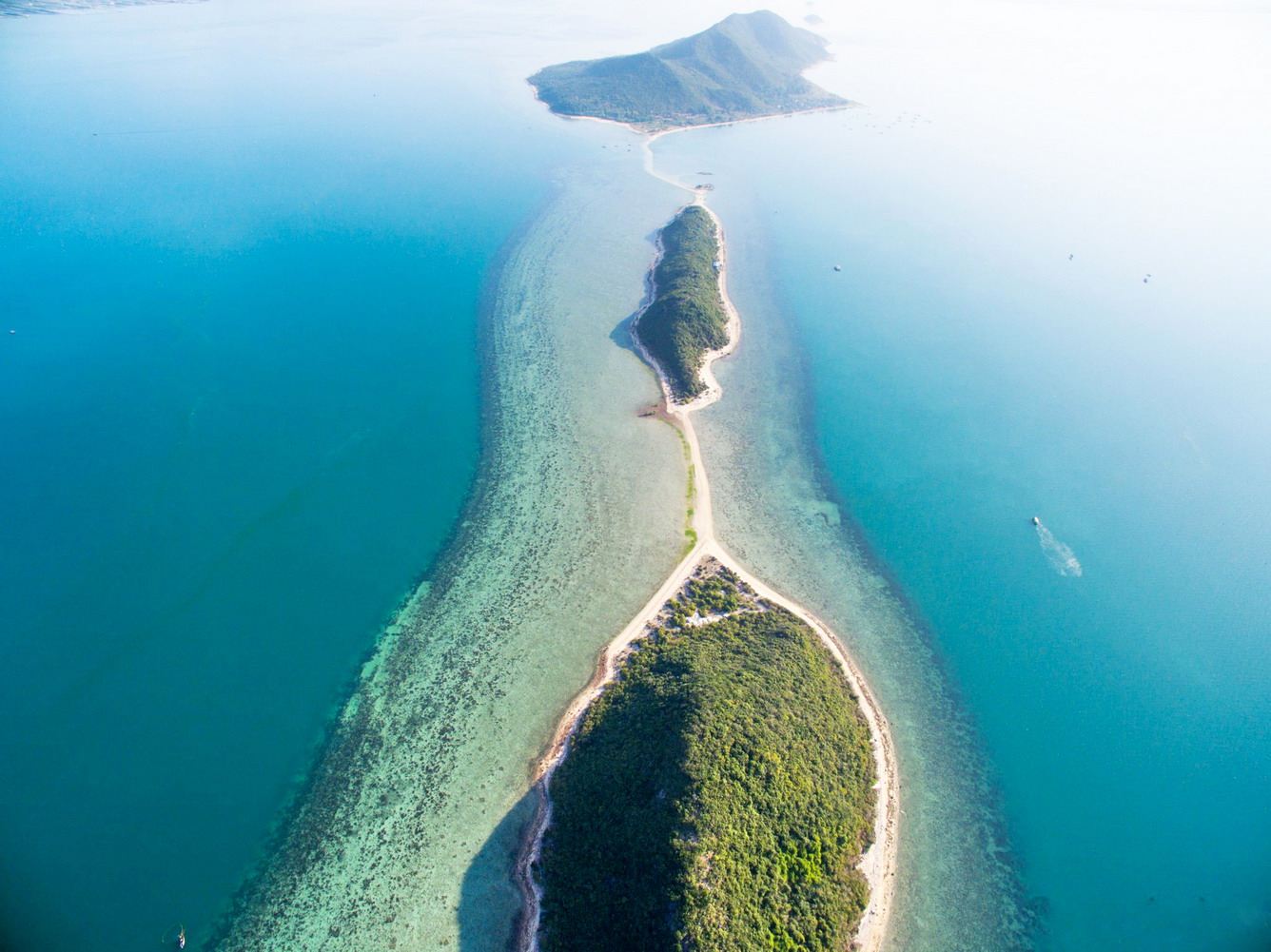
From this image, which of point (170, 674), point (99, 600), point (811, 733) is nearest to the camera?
point (811, 733)

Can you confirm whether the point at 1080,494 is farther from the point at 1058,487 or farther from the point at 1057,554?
the point at 1057,554

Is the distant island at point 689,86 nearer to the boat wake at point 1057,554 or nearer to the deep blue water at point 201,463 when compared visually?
the deep blue water at point 201,463

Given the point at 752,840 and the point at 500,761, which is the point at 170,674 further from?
the point at 752,840

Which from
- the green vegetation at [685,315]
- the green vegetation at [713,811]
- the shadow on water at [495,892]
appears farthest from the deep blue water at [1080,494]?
the shadow on water at [495,892]

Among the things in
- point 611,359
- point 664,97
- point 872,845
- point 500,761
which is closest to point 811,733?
point 872,845

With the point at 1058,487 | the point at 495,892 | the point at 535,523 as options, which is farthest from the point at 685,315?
the point at 495,892

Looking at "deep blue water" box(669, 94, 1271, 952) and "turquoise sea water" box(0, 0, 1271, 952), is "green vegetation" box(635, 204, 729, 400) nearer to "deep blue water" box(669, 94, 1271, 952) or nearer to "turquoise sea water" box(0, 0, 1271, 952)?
"turquoise sea water" box(0, 0, 1271, 952)

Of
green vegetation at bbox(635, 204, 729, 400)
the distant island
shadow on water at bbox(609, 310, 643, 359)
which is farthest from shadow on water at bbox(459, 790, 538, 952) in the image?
the distant island
